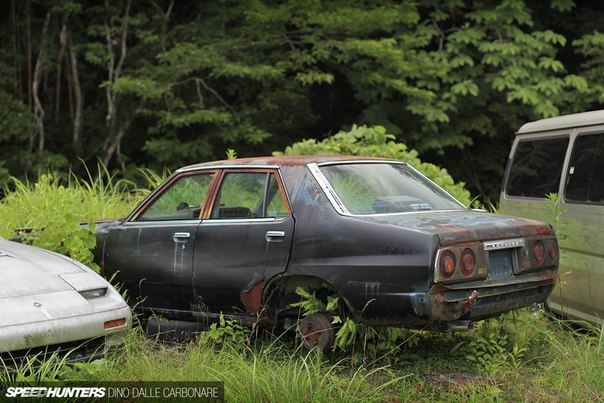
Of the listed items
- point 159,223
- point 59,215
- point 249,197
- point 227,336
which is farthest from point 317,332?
point 59,215

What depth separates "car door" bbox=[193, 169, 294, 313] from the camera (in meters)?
5.59

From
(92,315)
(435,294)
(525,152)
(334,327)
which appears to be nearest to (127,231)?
(92,315)

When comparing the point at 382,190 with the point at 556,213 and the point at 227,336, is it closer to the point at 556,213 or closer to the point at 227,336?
the point at 227,336

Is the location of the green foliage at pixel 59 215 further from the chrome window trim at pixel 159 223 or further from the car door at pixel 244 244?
the car door at pixel 244 244

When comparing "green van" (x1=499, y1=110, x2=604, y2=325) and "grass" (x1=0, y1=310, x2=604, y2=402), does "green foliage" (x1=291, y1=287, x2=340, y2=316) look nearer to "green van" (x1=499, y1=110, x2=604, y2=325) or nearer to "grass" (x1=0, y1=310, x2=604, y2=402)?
"grass" (x1=0, y1=310, x2=604, y2=402)

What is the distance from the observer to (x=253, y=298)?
5.64m

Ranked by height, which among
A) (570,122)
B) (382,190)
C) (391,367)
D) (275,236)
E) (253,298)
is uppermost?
(570,122)

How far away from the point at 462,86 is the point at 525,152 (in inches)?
334

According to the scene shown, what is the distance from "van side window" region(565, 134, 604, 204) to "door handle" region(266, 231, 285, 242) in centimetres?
264

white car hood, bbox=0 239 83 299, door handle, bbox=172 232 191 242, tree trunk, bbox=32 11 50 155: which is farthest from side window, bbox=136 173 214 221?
tree trunk, bbox=32 11 50 155

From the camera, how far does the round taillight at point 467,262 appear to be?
4.93 meters

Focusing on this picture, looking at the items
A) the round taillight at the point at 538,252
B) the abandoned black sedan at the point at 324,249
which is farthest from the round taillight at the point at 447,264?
the round taillight at the point at 538,252

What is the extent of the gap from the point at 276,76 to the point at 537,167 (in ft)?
30.9

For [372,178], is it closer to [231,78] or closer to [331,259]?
[331,259]
